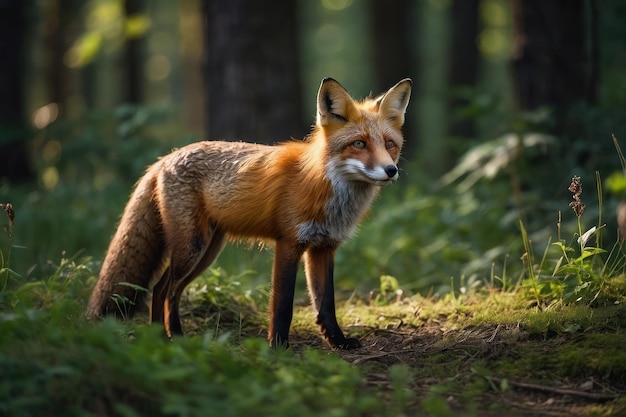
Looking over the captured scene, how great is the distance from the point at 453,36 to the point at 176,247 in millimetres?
9789

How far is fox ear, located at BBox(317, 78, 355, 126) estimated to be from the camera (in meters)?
4.50

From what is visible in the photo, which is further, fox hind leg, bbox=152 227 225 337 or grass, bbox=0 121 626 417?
fox hind leg, bbox=152 227 225 337

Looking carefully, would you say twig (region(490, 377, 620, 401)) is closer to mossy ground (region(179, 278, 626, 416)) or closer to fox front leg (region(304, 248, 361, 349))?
mossy ground (region(179, 278, 626, 416))

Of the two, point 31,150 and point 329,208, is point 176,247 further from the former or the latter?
point 31,150

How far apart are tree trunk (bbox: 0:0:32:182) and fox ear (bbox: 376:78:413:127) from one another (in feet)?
23.9

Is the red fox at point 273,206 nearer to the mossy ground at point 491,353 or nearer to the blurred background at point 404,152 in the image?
the mossy ground at point 491,353

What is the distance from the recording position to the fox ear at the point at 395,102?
4703mm

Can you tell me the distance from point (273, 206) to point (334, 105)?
782 mm

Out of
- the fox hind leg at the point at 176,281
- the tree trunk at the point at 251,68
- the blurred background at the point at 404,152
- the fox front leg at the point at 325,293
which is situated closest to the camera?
the fox front leg at the point at 325,293

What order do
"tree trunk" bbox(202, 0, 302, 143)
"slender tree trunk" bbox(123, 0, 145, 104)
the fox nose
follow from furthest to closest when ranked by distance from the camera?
1. "slender tree trunk" bbox(123, 0, 145, 104)
2. "tree trunk" bbox(202, 0, 302, 143)
3. the fox nose

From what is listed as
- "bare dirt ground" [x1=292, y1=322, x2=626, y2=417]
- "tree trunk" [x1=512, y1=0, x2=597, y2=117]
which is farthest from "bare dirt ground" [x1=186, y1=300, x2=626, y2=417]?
"tree trunk" [x1=512, y1=0, x2=597, y2=117]

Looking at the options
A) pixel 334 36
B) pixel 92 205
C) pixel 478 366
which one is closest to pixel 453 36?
pixel 92 205

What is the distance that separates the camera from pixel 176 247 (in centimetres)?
486

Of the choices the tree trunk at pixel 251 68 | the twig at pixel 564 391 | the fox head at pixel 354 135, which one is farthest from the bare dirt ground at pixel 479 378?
the tree trunk at pixel 251 68
